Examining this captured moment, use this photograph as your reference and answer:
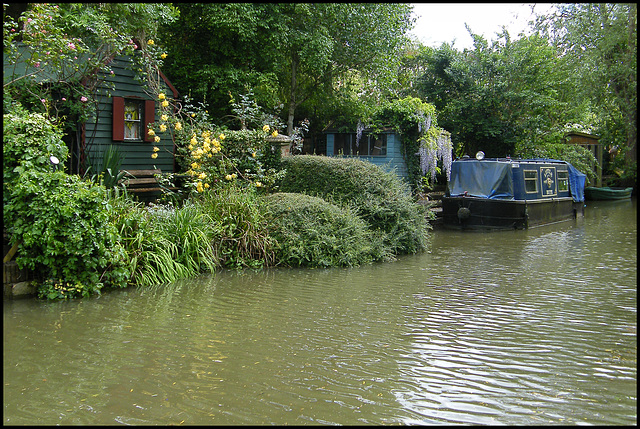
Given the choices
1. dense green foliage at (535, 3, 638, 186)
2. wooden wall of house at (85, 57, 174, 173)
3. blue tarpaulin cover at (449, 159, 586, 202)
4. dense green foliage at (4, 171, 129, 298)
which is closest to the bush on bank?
dense green foliage at (4, 171, 129, 298)

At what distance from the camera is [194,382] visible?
4.72 m

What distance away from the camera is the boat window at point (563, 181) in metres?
19.4

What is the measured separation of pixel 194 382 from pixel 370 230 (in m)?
7.04

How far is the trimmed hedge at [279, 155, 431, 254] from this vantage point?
37.9ft

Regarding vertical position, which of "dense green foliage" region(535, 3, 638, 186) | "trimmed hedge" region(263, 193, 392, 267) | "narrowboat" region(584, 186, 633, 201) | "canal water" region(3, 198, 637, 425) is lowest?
"canal water" region(3, 198, 637, 425)

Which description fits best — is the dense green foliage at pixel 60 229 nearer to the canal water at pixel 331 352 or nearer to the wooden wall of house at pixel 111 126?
the canal water at pixel 331 352

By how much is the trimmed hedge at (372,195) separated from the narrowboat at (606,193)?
1828 cm

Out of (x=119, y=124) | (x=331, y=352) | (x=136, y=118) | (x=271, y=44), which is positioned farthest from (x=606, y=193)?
(x=331, y=352)

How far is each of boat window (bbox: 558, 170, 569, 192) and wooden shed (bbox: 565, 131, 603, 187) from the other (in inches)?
393

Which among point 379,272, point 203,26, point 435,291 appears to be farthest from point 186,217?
point 203,26

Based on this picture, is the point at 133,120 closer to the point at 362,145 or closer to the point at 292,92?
the point at 292,92

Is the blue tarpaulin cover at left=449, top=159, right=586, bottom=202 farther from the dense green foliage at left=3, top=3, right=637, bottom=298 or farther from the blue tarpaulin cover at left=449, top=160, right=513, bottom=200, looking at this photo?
the dense green foliage at left=3, top=3, right=637, bottom=298

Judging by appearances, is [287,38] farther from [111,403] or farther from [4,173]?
[111,403]

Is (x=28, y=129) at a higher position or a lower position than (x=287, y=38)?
lower
